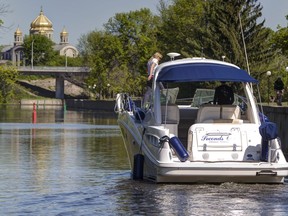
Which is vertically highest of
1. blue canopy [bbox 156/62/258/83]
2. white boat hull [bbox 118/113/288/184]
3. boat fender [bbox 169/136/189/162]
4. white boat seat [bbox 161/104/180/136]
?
blue canopy [bbox 156/62/258/83]

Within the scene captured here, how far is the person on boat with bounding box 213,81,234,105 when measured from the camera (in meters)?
24.4

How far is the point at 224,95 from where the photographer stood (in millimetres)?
24500

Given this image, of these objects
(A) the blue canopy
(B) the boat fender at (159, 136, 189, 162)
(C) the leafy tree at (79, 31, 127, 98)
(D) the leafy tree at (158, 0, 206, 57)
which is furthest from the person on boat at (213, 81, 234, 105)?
(C) the leafy tree at (79, 31, 127, 98)

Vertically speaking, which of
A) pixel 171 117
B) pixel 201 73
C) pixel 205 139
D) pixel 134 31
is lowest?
pixel 205 139

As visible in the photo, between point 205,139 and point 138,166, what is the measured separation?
196cm

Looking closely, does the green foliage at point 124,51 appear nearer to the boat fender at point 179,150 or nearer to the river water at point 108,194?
the river water at point 108,194

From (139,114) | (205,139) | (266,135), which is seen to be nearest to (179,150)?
(205,139)

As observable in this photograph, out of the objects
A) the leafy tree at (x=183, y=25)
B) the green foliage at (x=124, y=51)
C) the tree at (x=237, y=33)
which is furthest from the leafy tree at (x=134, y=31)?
the tree at (x=237, y=33)

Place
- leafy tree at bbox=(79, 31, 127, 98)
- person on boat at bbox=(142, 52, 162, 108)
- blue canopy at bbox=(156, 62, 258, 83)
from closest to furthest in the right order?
1. blue canopy at bbox=(156, 62, 258, 83)
2. person on boat at bbox=(142, 52, 162, 108)
3. leafy tree at bbox=(79, 31, 127, 98)

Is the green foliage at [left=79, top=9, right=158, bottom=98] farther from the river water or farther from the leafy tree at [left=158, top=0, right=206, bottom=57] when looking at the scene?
the river water

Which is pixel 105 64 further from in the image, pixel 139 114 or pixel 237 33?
pixel 139 114

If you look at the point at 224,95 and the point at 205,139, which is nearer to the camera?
the point at 205,139

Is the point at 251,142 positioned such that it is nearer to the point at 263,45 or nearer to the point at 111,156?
the point at 111,156

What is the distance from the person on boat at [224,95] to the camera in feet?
80.1
